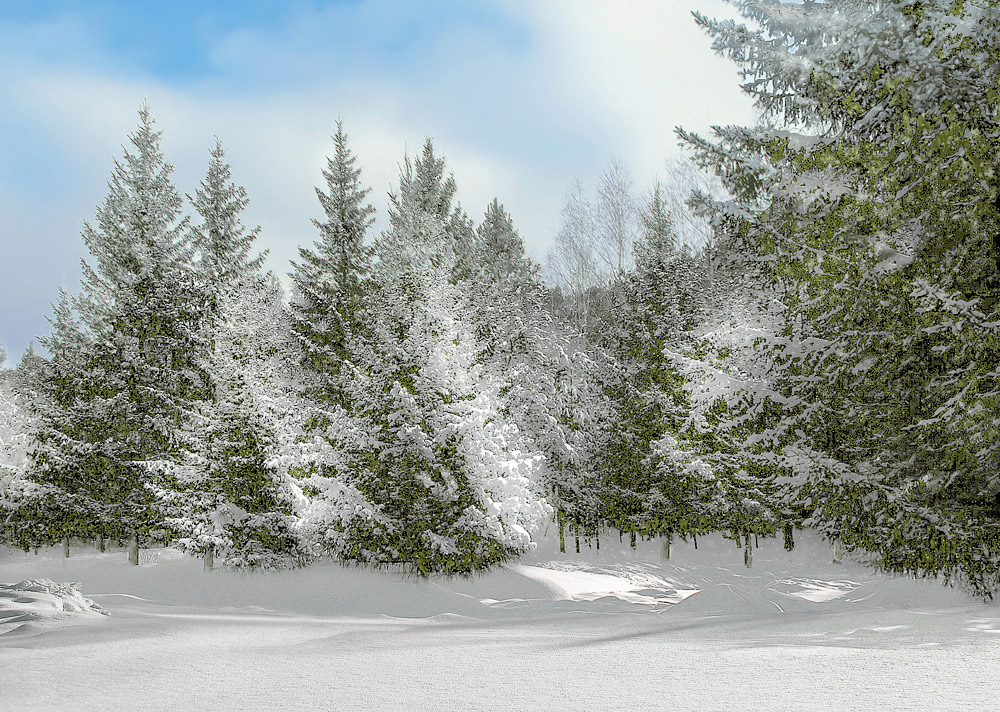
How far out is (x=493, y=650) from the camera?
798cm

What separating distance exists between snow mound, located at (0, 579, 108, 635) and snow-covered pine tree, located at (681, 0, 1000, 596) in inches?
413

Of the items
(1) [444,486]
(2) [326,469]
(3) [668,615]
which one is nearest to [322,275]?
(2) [326,469]

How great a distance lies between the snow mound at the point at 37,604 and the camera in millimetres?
10180

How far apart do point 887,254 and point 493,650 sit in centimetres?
750

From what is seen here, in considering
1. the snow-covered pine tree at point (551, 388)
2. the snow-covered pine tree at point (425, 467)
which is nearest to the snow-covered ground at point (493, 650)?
the snow-covered pine tree at point (425, 467)

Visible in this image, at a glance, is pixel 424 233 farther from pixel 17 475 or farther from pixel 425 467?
pixel 17 475

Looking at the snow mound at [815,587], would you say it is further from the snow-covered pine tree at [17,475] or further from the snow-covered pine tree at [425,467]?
the snow-covered pine tree at [17,475]

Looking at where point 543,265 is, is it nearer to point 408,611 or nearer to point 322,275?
point 322,275

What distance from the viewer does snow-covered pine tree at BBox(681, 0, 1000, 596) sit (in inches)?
396

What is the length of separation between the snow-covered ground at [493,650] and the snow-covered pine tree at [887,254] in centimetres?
151

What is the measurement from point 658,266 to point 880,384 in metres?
14.0

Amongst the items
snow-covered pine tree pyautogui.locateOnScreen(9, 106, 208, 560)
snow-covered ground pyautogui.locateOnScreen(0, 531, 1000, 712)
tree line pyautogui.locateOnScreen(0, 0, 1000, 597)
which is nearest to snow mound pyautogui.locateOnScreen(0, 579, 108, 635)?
snow-covered ground pyautogui.locateOnScreen(0, 531, 1000, 712)

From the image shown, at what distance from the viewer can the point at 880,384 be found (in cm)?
1094

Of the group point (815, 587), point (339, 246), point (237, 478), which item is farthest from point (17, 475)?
point (815, 587)
